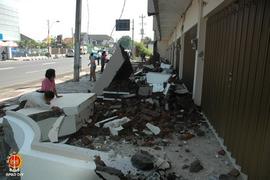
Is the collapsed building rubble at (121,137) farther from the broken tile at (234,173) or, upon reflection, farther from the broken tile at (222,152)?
the broken tile at (234,173)

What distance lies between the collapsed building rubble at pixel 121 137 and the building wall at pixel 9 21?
4946 centimetres

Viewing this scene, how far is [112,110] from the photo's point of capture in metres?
7.67

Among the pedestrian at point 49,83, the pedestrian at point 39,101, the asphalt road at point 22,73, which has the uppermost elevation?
the pedestrian at point 49,83

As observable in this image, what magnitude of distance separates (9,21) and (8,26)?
1467mm

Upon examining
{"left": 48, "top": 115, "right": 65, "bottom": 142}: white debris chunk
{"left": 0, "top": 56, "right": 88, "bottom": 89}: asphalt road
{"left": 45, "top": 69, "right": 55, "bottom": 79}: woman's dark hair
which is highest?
{"left": 45, "top": 69, "right": 55, "bottom": 79}: woman's dark hair

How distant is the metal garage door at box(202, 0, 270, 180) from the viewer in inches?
127

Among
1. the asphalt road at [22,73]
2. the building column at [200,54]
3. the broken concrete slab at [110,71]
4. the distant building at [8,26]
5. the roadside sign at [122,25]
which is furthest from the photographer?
the distant building at [8,26]

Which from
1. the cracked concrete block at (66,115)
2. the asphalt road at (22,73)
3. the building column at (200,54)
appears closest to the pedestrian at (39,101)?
the cracked concrete block at (66,115)

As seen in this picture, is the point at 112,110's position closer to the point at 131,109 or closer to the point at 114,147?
the point at 131,109

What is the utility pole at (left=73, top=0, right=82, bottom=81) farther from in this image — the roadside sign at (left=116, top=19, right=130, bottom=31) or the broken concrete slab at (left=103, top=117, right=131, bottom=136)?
the broken concrete slab at (left=103, top=117, right=131, bottom=136)

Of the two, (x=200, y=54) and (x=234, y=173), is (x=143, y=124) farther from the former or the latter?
(x=200, y=54)

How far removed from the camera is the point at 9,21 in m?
54.7

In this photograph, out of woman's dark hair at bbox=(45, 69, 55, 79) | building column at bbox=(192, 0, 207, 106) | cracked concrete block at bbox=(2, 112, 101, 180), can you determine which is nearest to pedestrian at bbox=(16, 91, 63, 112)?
woman's dark hair at bbox=(45, 69, 55, 79)

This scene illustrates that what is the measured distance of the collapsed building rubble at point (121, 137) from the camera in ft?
8.87
